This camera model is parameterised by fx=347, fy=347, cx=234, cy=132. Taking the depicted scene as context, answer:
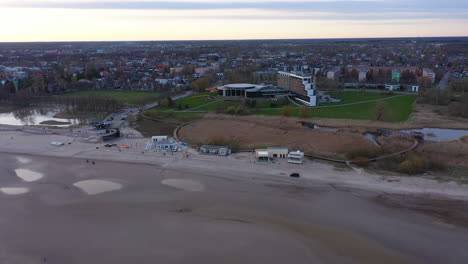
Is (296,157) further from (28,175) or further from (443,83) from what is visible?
(443,83)

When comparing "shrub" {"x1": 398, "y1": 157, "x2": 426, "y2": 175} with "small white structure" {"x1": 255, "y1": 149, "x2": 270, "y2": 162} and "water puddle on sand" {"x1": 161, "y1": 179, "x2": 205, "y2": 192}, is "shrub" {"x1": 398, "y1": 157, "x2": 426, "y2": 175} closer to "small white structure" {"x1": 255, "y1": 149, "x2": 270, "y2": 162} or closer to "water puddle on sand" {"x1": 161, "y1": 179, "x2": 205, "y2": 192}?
"small white structure" {"x1": 255, "y1": 149, "x2": 270, "y2": 162}

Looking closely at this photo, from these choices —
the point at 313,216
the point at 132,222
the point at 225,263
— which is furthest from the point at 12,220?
the point at 313,216

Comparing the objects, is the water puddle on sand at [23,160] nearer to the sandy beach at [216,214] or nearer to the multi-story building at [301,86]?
the sandy beach at [216,214]

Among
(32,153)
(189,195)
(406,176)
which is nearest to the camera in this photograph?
(189,195)

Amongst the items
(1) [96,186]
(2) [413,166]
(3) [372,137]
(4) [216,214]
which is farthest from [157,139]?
(2) [413,166]

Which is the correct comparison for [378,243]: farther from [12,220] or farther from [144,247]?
[12,220]

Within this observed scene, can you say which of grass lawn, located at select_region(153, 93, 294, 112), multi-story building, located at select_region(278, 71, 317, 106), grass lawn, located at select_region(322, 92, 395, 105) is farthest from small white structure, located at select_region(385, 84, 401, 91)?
grass lawn, located at select_region(153, 93, 294, 112)

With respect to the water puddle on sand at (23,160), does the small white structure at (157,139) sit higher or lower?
higher

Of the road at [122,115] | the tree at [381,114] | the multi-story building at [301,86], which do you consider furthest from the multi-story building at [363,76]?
the road at [122,115]
